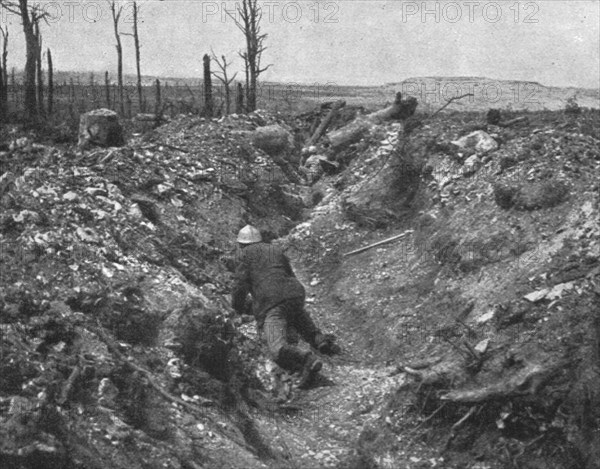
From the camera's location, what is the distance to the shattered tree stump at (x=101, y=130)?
1435 cm

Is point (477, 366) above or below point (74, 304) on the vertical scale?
below

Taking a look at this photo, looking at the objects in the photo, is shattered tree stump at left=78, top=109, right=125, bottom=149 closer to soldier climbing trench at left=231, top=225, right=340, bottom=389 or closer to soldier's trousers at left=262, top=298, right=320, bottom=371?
soldier climbing trench at left=231, top=225, right=340, bottom=389

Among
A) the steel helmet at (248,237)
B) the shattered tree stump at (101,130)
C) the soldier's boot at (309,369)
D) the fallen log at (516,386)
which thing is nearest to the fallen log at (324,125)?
the shattered tree stump at (101,130)

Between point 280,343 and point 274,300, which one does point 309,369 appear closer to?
point 280,343

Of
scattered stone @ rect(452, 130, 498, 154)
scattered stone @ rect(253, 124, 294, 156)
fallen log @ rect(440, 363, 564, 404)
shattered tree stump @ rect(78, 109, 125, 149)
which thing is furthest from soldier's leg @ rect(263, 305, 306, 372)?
scattered stone @ rect(253, 124, 294, 156)

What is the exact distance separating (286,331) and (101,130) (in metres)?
7.16

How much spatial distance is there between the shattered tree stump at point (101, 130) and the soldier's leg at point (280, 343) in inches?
267

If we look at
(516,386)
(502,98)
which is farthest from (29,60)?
(502,98)

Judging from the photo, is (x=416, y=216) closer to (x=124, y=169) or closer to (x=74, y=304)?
(x=124, y=169)

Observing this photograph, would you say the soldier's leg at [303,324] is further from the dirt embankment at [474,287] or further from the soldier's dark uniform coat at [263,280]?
the dirt embankment at [474,287]

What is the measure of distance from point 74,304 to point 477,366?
3.96m

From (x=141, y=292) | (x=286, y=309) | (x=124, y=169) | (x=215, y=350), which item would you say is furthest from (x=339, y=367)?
(x=124, y=169)

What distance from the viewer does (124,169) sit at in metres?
12.5

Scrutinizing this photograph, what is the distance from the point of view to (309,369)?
825 cm
